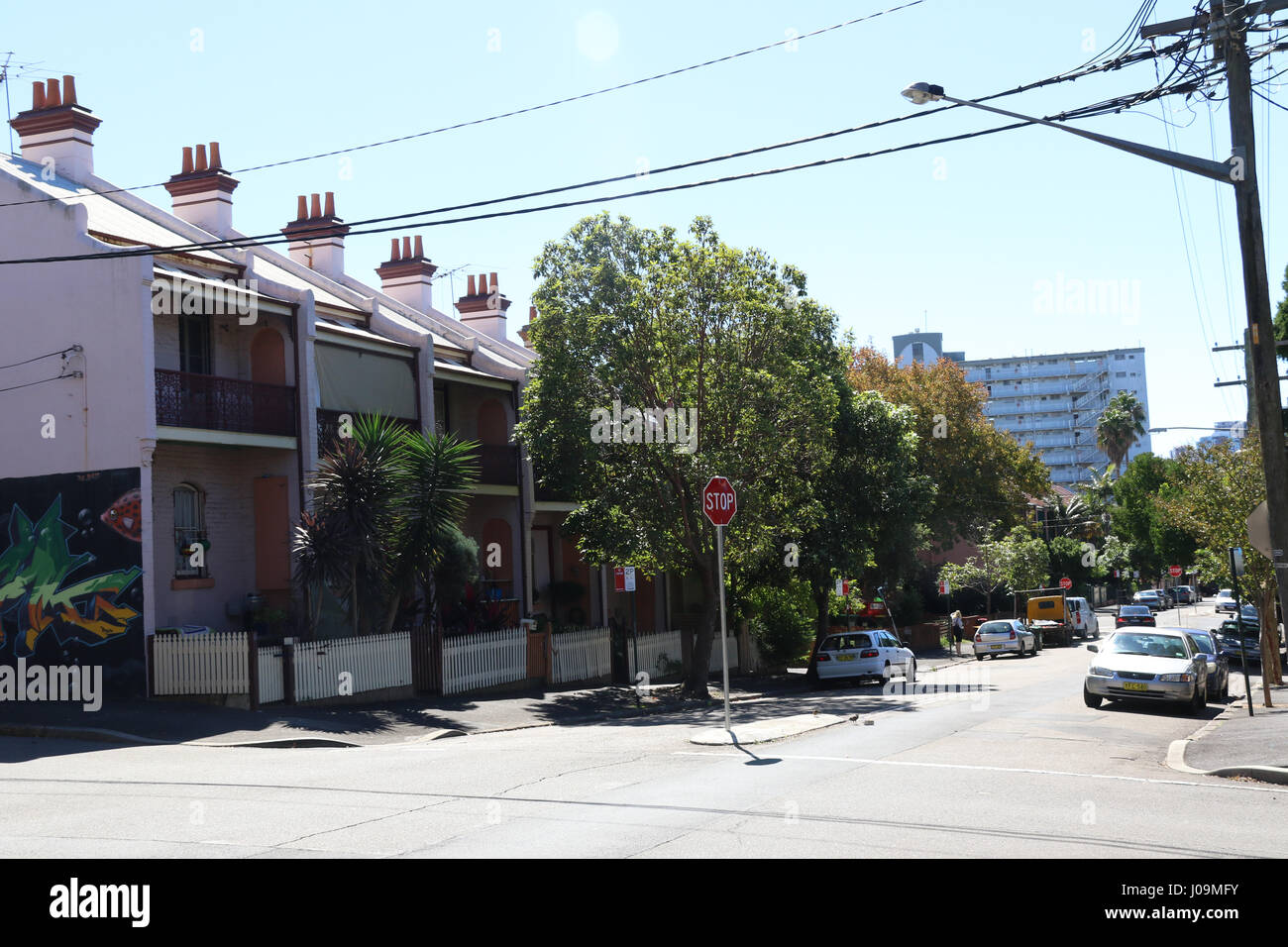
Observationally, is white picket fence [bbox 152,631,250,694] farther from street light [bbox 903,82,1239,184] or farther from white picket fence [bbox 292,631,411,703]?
street light [bbox 903,82,1239,184]

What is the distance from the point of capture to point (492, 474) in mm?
29312

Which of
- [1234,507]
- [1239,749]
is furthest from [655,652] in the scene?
[1239,749]

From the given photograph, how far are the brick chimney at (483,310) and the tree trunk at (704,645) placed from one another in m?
16.3

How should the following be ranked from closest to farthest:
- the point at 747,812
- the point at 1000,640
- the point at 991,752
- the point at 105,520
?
the point at 747,812
the point at 991,752
the point at 105,520
the point at 1000,640

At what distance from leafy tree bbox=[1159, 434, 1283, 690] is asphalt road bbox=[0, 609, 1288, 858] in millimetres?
11389

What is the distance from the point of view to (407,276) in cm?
3650

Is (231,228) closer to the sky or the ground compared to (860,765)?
closer to the sky

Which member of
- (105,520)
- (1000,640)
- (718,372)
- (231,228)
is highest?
(231,228)

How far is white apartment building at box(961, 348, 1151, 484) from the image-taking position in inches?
6688

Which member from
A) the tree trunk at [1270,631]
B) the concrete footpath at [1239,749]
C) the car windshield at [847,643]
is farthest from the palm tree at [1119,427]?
the concrete footpath at [1239,749]

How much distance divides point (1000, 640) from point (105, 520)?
1261 inches
